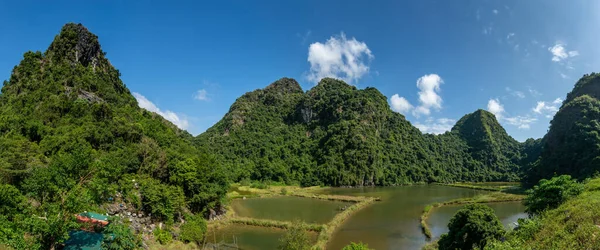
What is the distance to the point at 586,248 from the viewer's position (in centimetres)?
1242

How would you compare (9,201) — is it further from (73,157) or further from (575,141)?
(575,141)

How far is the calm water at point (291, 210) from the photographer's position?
136 feet

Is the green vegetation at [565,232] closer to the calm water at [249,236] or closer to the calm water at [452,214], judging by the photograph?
the calm water at [452,214]

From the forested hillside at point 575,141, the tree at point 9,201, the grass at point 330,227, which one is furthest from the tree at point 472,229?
the forested hillside at point 575,141

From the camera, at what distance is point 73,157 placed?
23094mm

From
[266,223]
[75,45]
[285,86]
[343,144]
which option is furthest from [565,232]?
[285,86]

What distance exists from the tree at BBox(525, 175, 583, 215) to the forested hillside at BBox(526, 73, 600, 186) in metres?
58.0

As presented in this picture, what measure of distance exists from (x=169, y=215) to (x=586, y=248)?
105ft

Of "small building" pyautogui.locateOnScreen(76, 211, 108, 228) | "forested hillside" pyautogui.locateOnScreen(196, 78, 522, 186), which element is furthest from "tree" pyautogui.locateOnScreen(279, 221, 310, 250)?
"forested hillside" pyautogui.locateOnScreen(196, 78, 522, 186)

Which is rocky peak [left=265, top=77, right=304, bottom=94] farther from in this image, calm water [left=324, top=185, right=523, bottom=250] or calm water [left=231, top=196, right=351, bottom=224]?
calm water [left=324, top=185, right=523, bottom=250]

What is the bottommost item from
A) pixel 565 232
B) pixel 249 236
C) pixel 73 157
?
pixel 249 236

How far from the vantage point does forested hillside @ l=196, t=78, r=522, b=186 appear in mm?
111562

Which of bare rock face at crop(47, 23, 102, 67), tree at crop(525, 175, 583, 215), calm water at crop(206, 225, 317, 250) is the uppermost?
bare rock face at crop(47, 23, 102, 67)

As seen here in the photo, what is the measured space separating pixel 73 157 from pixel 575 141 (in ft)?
369
